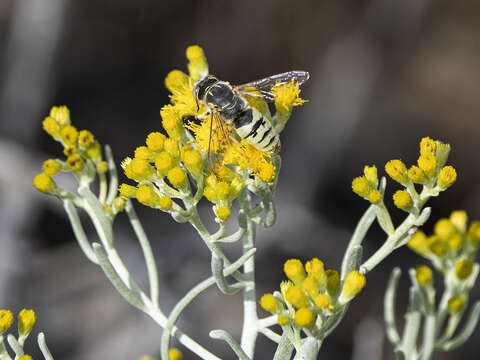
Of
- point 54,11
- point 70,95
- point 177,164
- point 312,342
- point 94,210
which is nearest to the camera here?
point 312,342

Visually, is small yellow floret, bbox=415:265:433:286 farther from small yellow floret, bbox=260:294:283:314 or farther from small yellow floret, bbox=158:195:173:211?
small yellow floret, bbox=158:195:173:211

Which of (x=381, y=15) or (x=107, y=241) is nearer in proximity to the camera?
(x=107, y=241)

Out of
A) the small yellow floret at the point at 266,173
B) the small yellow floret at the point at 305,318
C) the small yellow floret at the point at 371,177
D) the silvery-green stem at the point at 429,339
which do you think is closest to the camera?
the small yellow floret at the point at 305,318

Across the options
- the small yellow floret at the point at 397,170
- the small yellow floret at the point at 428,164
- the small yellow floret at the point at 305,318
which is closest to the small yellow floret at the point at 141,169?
the small yellow floret at the point at 305,318

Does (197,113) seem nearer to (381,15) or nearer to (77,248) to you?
(77,248)

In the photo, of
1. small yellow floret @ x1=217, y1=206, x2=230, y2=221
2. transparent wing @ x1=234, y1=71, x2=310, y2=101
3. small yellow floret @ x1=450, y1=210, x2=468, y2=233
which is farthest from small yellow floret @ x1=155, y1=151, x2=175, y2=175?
small yellow floret @ x1=450, y1=210, x2=468, y2=233

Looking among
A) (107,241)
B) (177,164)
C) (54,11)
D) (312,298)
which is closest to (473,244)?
(312,298)

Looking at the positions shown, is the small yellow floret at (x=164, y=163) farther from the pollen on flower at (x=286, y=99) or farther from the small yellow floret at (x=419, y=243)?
the small yellow floret at (x=419, y=243)
